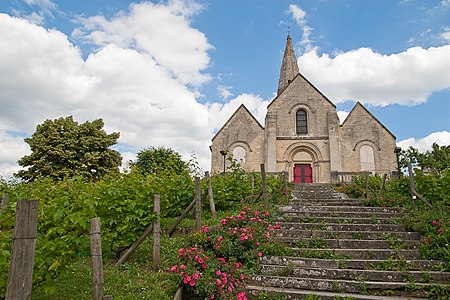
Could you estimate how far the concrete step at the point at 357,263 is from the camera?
5.63 metres

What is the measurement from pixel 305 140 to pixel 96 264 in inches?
859

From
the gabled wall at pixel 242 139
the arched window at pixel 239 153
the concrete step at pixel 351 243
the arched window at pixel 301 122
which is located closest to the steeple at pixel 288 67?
the arched window at pixel 301 122

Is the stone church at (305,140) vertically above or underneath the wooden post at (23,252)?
above

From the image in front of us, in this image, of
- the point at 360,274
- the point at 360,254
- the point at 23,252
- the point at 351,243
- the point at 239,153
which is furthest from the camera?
the point at 239,153

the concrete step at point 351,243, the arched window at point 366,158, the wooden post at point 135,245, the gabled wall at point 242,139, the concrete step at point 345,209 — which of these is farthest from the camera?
the gabled wall at point 242,139

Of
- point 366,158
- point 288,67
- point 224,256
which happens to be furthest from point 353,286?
point 288,67

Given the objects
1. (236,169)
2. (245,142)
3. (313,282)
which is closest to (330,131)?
(245,142)

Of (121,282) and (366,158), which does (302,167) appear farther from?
(121,282)

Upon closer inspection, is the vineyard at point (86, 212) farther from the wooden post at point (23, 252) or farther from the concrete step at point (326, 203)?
the concrete step at point (326, 203)

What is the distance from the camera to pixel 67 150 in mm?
Answer: 24234

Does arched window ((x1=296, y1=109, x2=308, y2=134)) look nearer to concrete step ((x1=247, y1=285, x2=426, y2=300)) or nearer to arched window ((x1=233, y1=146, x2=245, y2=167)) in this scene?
arched window ((x1=233, y1=146, x2=245, y2=167))

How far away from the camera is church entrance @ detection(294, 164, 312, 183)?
77.7ft

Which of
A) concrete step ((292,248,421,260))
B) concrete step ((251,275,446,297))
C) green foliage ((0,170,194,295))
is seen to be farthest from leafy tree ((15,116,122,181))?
concrete step ((251,275,446,297))

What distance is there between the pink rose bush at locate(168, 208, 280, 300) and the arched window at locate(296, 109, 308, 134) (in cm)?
1736
